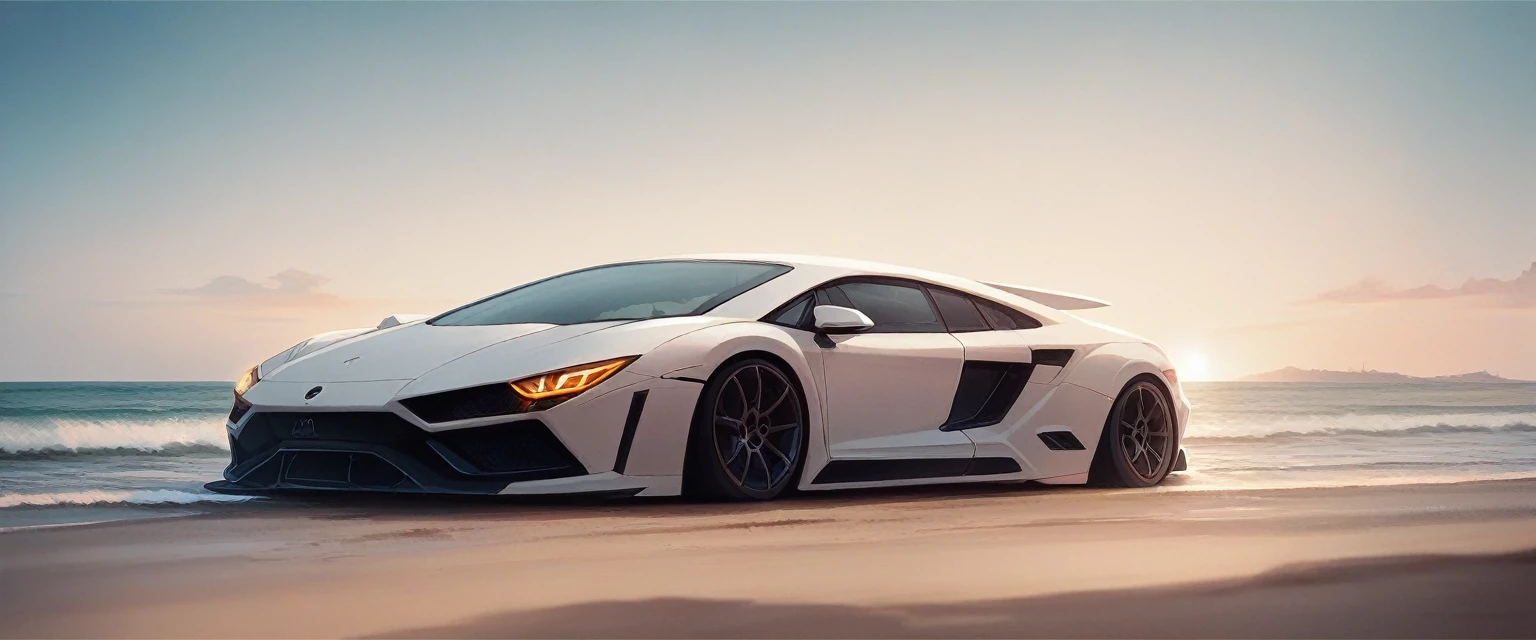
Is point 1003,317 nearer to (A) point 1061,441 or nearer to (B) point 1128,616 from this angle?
(A) point 1061,441

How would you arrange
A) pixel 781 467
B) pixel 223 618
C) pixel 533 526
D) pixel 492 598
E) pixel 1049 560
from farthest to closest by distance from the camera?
1. pixel 781 467
2. pixel 533 526
3. pixel 1049 560
4. pixel 492 598
5. pixel 223 618

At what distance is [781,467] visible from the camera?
667 cm

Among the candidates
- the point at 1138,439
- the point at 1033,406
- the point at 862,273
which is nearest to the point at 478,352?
the point at 862,273

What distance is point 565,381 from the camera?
19.8ft

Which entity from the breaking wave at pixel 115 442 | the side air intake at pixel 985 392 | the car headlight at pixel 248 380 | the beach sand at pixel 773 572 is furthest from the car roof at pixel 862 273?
the breaking wave at pixel 115 442

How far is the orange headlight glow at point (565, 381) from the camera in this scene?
Answer: 600 centimetres

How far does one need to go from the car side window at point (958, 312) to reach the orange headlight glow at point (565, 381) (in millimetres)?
2210

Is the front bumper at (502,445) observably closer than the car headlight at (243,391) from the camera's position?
Yes

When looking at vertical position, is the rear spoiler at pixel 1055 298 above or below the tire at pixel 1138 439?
above

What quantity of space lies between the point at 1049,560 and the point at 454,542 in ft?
6.27

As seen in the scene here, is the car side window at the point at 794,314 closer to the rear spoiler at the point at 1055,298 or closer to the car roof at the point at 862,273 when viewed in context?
the car roof at the point at 862,273

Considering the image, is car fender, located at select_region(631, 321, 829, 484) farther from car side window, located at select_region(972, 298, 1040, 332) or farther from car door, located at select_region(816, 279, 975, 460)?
car side window, located at select_region(972, 298, 1040, 332)

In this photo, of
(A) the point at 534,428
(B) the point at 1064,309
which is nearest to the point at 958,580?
(A) the point at 534,428

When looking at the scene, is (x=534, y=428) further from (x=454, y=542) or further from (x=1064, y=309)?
(x=1064, y=309)
